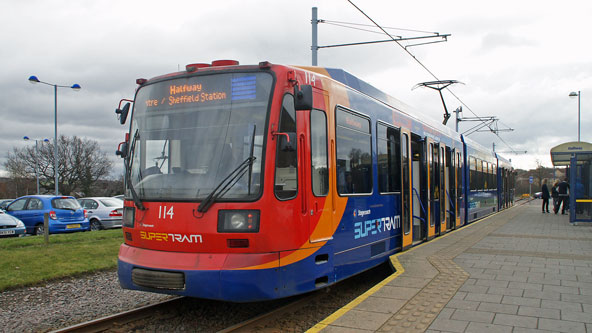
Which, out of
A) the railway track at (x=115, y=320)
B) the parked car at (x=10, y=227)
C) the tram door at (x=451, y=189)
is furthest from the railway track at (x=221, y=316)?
the parked car at (x=10, y=227)

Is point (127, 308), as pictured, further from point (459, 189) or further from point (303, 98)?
point (459, 189)

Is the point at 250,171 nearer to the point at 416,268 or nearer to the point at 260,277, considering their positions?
the point at 260,277

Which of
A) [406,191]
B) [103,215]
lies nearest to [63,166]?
[103,215]

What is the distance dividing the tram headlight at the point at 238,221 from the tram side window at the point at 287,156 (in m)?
0.37

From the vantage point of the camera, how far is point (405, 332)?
448 centimetres

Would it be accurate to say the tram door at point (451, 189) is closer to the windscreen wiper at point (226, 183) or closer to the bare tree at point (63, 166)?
the windscreen wiper at point (226, 183)

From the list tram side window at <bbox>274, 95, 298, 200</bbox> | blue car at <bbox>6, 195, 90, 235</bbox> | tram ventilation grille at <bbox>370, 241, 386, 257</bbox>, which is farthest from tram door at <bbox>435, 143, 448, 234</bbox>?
blue car at <bbox>6, 195, 90, 235</bbox>

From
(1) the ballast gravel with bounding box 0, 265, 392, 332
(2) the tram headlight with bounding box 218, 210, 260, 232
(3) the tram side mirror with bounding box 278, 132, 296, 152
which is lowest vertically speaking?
(1) the ballast gravel with bounding box 0, 265, 392, 332

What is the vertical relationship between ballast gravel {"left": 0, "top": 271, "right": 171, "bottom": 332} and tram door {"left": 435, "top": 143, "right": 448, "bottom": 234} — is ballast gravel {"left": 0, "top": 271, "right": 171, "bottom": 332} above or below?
below

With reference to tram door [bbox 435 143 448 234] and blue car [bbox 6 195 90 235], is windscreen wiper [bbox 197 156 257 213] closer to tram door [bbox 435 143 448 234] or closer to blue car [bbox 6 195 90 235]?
tram door [bbox 435 143 448 234]

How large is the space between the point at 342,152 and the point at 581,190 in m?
12.5

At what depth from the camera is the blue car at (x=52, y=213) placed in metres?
16.1

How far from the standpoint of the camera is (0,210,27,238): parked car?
1502cm

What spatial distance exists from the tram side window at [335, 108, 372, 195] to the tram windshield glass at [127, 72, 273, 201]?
1493 millimetres
